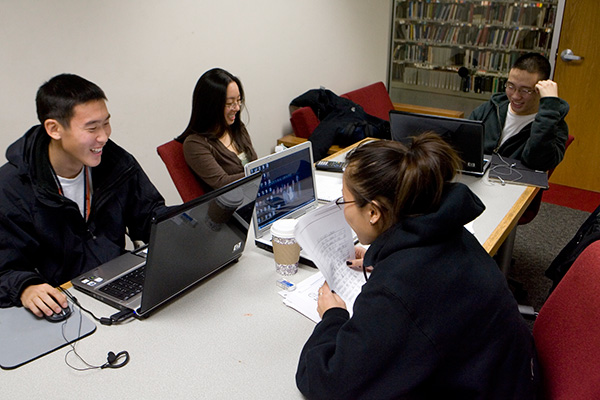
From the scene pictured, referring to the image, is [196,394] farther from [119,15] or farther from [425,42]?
[425,42]

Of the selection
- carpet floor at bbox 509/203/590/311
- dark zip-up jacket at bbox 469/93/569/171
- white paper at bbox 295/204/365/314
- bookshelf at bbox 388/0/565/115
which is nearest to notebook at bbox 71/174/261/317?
white paper at bbox 295/204/365/314

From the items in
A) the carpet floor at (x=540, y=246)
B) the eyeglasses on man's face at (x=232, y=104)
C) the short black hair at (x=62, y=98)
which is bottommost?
the carpet floor at (x=540, y=246)

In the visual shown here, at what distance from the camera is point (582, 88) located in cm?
403

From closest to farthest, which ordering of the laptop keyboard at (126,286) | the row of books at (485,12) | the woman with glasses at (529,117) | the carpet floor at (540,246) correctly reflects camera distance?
the laptop keyboard at (126,286) → the woman with glasses at (529,117) → the carpet floor at (540,246) → the row of books at (485,12)

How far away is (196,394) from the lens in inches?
44.3

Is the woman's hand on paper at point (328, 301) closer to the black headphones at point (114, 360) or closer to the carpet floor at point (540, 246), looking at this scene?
the black headphones at point (114, 360)

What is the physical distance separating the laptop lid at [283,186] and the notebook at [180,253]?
6.0 inches

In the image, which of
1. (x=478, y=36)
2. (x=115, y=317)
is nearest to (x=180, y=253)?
(x=115, y=317)

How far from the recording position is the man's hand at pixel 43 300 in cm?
137

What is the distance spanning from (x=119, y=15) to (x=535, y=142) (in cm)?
229

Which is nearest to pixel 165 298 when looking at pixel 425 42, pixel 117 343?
pixel 117 343

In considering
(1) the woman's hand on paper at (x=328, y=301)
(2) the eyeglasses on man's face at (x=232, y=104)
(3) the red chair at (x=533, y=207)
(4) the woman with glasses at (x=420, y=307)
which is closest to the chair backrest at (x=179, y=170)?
(2) the eyeglasses on man's face at (x=232, y=104)

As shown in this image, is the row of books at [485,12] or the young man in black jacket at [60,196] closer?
the young man in black jacket at [60,196]

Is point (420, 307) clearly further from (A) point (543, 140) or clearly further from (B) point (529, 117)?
(B) point (529, 117)
